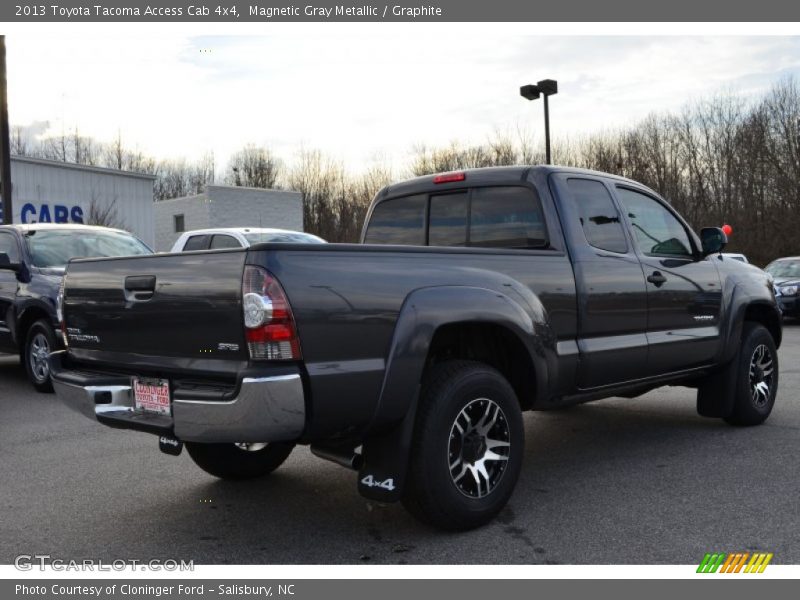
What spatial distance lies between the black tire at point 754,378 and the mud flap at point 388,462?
3520 millimetres

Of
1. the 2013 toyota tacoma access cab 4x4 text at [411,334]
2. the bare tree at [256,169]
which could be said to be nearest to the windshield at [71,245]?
the 2013 toyota tacoma access cab 4x4 text at [411,334]

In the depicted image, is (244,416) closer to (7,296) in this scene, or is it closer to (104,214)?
(7,296)

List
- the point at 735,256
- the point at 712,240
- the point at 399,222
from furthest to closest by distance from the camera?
1. the point at 735,256
2. the point at 712,240
3. the point at 399,222

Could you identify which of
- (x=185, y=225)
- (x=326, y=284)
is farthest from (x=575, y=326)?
(x=185, y=225)

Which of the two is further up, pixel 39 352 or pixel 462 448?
pixel 39 352

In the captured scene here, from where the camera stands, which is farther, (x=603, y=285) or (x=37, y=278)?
(x=37, y=278)

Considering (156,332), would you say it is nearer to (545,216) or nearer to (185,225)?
(545,216)

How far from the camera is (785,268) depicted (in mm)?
18312

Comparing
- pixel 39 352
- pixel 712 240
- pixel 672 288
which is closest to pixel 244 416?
pixel 672 288

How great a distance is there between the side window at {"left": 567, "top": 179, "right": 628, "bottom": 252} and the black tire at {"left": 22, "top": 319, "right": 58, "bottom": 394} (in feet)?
18.9

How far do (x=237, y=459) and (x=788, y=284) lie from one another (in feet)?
50.2

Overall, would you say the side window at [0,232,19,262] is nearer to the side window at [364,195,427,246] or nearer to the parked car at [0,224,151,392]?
the parked car at [0,224,151,392]

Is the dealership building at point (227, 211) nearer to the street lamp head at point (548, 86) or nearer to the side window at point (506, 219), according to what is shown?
the street lamp head at point (548, 86)

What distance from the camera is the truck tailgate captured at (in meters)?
3.45
